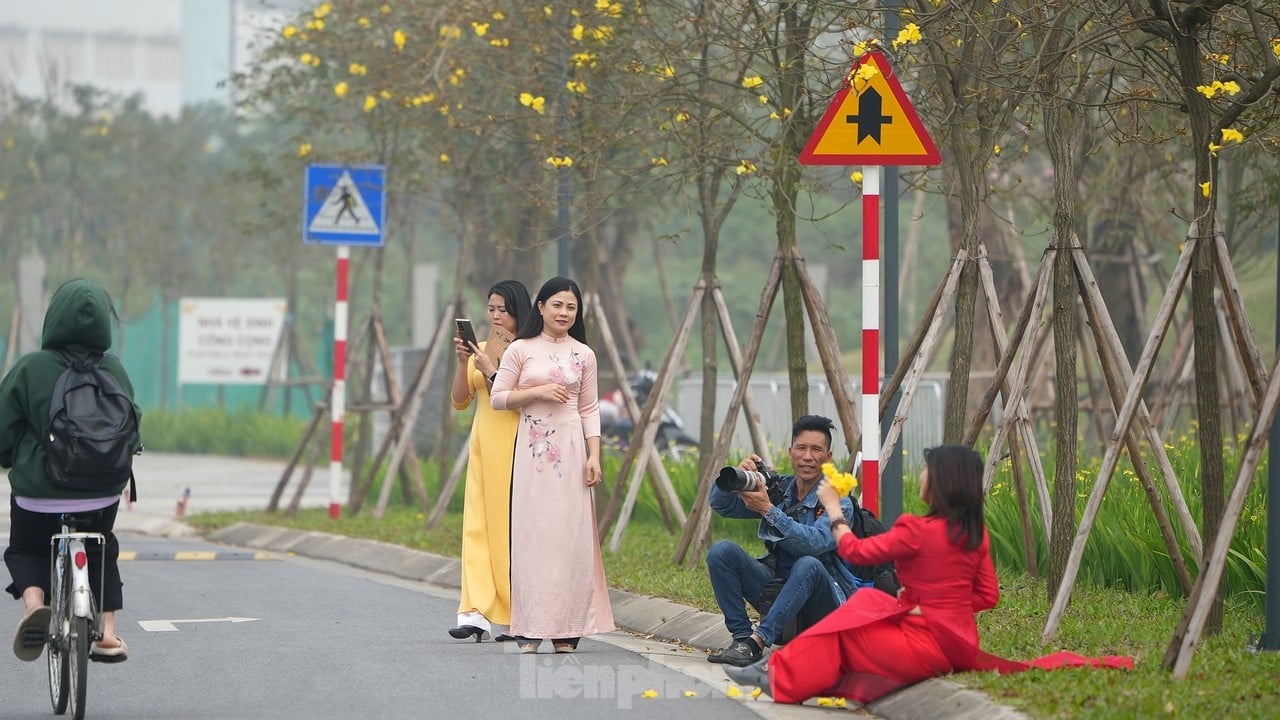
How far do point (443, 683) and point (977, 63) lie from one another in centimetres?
455

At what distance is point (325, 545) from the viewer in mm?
14445

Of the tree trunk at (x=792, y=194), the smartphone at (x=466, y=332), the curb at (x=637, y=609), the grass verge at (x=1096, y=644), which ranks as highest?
the tree trunk at (x=792, y=194)

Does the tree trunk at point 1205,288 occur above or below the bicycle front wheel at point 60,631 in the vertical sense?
above

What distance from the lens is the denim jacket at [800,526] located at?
25.3 ft

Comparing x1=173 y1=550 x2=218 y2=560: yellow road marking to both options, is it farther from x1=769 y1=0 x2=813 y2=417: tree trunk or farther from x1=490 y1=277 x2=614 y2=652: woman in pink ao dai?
x1=490 y1=277 x2=614 y2=652: woman in pink ao dai

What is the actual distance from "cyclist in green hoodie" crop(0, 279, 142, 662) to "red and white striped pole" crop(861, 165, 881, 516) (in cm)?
337

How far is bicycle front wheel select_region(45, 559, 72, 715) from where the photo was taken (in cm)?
689

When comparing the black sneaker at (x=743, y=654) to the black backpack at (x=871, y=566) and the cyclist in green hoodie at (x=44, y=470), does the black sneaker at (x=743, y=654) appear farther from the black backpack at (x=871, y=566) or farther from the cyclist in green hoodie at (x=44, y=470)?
the cyclist in green hoodie at (x=44, y=470)

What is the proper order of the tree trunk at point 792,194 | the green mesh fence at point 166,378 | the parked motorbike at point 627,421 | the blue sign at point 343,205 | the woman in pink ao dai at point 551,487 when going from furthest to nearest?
the green mesh fence at point 166,378, the parked motorbike at point 627,421, the blue sign at point 343,205, the tree trunk at point 792,194, the woman in pink ao dai at point 551,487

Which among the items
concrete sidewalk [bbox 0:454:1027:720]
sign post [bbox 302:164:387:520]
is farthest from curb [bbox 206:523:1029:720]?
sign post [bbox 302:164:387:520]

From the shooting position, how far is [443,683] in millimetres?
7801

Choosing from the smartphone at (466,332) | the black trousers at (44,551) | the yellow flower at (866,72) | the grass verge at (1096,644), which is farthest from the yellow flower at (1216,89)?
the black trousers at (44,551)

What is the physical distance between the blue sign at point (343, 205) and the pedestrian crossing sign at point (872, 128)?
7.08 metres

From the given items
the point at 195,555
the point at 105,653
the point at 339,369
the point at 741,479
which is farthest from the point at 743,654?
the point at 339,369
